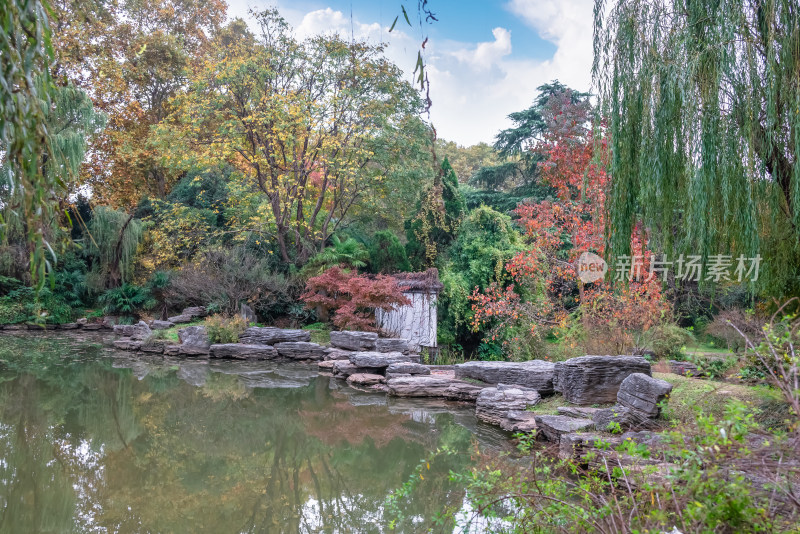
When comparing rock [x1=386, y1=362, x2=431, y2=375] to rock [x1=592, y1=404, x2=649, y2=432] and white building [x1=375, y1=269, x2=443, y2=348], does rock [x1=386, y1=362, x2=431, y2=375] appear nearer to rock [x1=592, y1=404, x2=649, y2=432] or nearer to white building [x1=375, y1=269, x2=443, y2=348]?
white building [x1=375, y1=269, x2=443, y2=348]

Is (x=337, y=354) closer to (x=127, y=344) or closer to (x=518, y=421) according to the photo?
(x=518, y=421)

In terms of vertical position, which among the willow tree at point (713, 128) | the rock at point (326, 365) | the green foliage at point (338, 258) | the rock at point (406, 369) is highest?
the willow tree at point (713, 128)

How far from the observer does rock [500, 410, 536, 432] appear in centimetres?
580

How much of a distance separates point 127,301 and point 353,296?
871 cm

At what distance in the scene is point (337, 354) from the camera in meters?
10.7

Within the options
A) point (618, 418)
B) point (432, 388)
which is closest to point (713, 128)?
point (618, 418)

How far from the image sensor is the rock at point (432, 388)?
780cm

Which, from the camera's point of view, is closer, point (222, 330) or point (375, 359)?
point (375, 359)

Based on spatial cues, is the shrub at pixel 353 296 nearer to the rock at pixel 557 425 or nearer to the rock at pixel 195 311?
the rock at pixel 195 311

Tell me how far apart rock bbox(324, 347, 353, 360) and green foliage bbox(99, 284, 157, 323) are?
7.66 meters

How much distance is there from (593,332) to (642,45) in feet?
16.7

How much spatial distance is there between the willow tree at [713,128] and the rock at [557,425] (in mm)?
1964

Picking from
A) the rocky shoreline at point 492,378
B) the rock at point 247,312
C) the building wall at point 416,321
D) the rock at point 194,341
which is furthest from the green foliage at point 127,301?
the building wall at point 416,321

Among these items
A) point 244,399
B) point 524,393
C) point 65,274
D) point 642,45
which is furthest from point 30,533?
point 65,274
